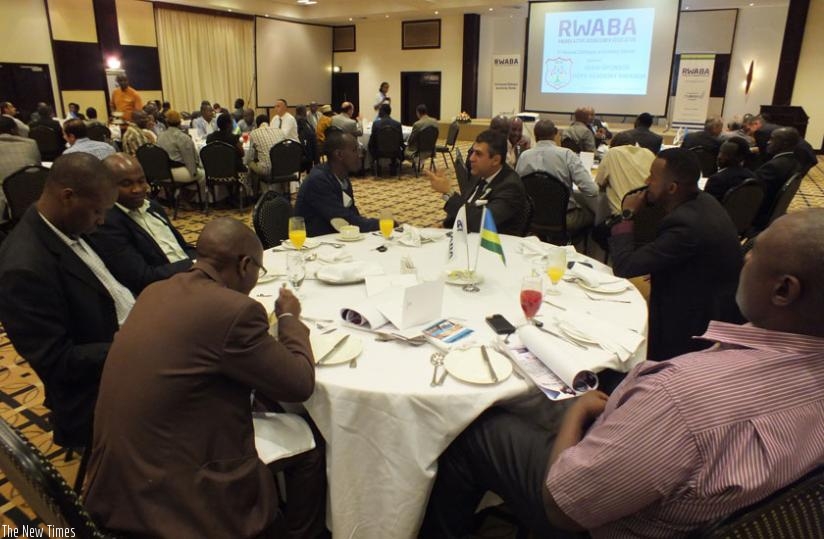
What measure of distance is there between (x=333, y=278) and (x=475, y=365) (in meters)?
0.85

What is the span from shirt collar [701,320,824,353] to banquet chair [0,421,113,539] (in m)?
1.36

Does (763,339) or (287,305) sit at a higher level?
(763,339)

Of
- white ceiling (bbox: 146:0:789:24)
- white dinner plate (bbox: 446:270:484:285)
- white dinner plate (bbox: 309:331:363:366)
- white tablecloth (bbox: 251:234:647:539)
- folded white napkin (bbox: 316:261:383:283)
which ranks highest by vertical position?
white ceiling (bbox: 146:0:789:24)

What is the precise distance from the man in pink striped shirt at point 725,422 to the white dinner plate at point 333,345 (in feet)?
2.47

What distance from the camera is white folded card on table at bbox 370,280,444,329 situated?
1867 mm

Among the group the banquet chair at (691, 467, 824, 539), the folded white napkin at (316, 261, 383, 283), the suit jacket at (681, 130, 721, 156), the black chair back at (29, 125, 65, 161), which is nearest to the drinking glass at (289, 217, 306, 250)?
the folded white napkin at (316, 261, 383, 283)

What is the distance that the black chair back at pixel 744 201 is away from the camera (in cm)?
453

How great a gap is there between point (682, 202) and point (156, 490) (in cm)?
245

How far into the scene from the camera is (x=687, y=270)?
8.39 ft

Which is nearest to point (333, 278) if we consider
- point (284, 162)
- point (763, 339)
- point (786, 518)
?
point (763, 339)

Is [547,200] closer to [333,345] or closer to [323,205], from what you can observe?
[323,205]

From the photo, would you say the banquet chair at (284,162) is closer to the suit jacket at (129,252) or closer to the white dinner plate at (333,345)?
the suit jacket at (129,252)

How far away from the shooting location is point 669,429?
40.6 inches

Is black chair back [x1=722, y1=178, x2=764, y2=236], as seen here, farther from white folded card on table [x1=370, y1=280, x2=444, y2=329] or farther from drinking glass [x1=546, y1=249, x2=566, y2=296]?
white folded card on table [x1=370, y1=280, x2=444, y2=329]
